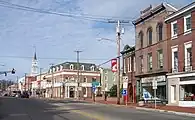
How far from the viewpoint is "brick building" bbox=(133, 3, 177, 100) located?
47562 millimetres

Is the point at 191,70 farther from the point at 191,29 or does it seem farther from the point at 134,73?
the point at 134,73

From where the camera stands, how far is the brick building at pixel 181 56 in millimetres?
41219

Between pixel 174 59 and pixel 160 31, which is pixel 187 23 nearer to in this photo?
pixel 174 59

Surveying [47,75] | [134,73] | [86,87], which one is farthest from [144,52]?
[47,75]

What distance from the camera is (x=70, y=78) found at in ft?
407

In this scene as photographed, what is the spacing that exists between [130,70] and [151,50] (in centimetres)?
1022

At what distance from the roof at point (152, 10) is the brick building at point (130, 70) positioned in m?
6.02

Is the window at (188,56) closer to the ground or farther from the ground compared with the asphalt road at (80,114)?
farther from the ground

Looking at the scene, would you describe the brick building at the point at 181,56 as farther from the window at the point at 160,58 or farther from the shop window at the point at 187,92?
the window at the point at 160,58

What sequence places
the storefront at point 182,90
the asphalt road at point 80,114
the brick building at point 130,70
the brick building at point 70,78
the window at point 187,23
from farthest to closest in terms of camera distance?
the brick building at point 70,78
the brick building at point 130,70
the window at point 187,23
the storefront at point 182,90
the asphalt road at point 80,114

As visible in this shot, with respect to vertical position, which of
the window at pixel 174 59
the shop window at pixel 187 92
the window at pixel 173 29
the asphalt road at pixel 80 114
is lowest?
the asphalt road at pixel 80 114

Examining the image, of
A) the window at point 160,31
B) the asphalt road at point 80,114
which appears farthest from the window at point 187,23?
the asphalt road at point 80,114

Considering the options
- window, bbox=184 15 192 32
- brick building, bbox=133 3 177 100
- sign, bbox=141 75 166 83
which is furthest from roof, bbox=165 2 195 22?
sign, bbox=141 75 166 83

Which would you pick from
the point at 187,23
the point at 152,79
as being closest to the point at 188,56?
the point at 187,23
